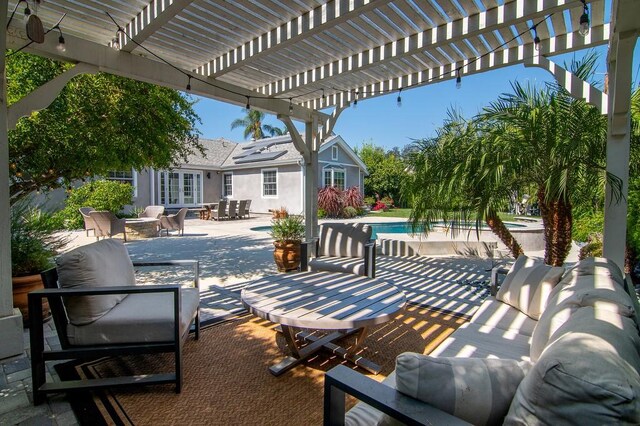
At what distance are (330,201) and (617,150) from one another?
13.4 m

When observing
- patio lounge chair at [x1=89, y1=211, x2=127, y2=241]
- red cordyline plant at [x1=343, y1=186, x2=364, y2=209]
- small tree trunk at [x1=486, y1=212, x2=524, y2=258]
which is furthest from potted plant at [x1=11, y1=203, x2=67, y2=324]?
red cordyline plant at [x1=343, y1=186, x2=364, y2=209]

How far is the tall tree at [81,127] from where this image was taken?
161 inches

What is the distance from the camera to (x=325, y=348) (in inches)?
116

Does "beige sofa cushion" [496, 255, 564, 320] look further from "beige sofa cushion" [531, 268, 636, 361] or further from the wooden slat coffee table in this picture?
the wooden slat coffee table

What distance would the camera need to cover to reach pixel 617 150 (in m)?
3.13

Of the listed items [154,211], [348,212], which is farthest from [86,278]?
[348,212]

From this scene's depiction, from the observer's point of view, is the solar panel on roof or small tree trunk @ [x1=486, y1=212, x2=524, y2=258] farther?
the solar panel on roof

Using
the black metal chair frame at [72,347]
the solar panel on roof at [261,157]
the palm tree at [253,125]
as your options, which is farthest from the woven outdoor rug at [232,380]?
the palm tree at [253,125]

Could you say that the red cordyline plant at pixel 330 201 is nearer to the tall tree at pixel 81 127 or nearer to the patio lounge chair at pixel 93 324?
the tall tree at pixel 81 127

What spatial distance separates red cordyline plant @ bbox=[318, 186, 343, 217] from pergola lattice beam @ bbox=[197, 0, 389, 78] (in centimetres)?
1162

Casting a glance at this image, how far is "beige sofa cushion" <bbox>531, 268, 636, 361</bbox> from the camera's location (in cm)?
148

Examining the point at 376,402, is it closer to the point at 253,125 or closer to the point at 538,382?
the point at 538,382

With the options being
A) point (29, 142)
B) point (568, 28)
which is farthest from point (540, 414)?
point (29, 142)

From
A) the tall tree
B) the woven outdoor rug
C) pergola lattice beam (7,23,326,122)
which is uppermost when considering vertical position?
pergola lattice beam (7,23,326,122)
